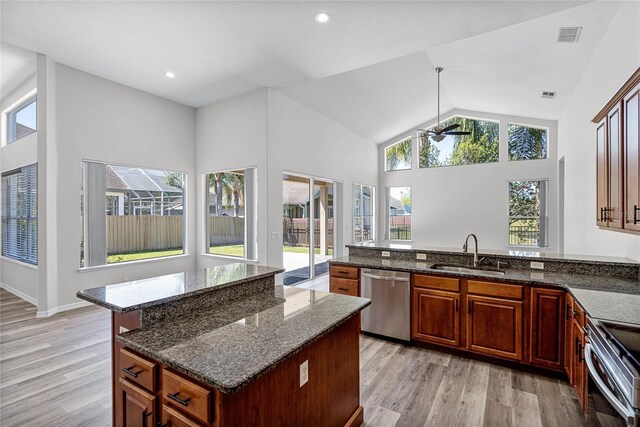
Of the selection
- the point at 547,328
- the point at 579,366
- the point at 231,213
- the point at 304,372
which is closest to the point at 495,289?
the point at 547,328

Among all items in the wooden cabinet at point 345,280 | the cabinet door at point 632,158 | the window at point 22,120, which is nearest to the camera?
the cabinet door at point 632,158

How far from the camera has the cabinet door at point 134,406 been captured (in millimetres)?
1414

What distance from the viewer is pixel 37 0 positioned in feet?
10.2

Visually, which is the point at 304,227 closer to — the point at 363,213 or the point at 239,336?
the point at 363,213

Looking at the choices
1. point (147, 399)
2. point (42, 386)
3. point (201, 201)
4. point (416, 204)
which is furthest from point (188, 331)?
point (416, 204)

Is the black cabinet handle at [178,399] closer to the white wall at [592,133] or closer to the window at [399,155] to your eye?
the white wall at [592,133]

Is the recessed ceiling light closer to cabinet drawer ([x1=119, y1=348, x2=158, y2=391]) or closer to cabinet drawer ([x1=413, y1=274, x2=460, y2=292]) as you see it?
cabinet drawer ([x1=413, y1=274, x2=460, y2=292])

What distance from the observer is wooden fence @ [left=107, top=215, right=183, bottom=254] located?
5.02 metres

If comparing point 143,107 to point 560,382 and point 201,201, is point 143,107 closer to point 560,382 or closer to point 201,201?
point 201,201

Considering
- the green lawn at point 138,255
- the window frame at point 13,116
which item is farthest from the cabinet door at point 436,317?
the window frame at point 13,116

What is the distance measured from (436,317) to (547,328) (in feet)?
2.97

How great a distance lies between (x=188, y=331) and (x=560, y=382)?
2985 mm

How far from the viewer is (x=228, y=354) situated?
1316 millimetres

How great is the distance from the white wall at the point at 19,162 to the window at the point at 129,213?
3.15ft
